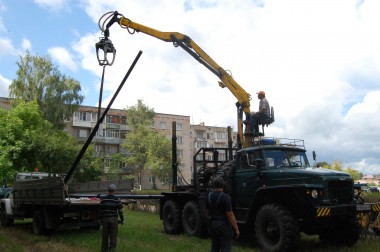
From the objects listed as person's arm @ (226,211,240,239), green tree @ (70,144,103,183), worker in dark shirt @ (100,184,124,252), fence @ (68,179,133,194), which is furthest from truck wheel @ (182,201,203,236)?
green tree @ (70,144,103,183)

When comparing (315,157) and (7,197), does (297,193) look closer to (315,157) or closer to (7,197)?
(315,157)

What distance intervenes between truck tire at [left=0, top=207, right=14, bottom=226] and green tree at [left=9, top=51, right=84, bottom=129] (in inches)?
1007

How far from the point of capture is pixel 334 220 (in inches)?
374

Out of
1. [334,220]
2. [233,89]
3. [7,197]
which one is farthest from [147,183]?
[334,220]

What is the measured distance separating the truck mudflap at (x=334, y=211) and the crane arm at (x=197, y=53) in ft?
16.0

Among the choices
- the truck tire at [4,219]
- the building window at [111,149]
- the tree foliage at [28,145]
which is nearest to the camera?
the truck tire at [4,219]

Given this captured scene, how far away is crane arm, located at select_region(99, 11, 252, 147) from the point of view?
1359 centimetres

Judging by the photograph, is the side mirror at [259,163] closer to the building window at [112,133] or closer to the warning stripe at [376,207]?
the warning stripe at [376,207]

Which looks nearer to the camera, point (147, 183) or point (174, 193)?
point (174, 193)

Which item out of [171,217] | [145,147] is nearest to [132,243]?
[171,217]

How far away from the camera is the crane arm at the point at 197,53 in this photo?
13.6 m

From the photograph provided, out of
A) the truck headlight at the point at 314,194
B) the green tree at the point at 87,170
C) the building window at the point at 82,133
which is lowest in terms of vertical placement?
the truck headlight at the point at 314,194

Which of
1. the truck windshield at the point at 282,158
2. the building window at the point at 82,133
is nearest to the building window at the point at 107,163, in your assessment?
the building window at the point at 82,133

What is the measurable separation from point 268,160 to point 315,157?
1732 millimetres
